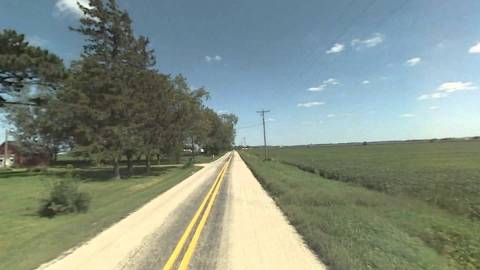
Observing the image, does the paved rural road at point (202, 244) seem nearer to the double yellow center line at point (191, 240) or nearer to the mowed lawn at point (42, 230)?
the double yellow center line at point (191, 240)

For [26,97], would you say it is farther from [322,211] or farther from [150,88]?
[322,211]

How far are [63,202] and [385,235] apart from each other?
1160 centimetres

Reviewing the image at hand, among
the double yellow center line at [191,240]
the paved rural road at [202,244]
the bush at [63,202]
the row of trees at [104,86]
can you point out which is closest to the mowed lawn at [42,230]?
the bush at [63,202]

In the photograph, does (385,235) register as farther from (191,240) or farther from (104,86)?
(104,86)

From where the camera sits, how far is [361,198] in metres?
15.6

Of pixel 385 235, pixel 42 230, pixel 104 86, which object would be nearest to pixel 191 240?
pixel 385 235

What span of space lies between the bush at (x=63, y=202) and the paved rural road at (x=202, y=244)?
2.64m

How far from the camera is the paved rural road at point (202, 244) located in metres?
7.09

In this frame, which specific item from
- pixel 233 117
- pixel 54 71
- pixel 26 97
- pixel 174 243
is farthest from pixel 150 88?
pixel 233 117

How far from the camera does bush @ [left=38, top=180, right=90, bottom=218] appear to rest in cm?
1415

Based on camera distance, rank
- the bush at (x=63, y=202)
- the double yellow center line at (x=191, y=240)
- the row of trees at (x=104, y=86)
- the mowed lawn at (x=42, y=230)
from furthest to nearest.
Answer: the row of trees at (x=104, y=86) < the bush at (x=63, y=202) < the mowed lawn at (x=42, y=230) < the double yellow center line at (x=191, y=240)

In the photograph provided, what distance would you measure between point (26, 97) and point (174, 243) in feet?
127

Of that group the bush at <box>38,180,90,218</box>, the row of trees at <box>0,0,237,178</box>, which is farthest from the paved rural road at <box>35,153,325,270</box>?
the row of trees at <box>0,0,237,178</box>

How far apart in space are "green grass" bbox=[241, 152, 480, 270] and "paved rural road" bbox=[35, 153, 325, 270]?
0.54 metres
